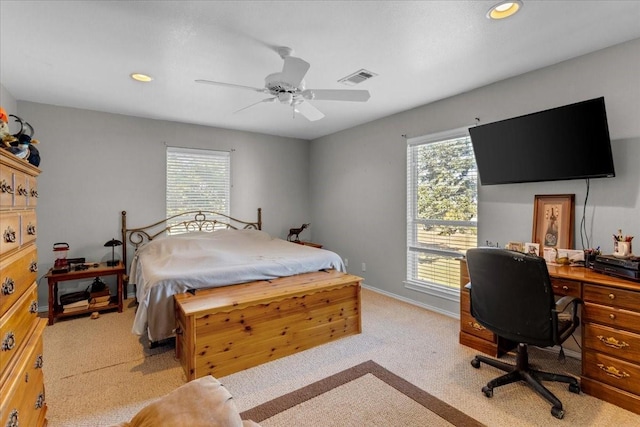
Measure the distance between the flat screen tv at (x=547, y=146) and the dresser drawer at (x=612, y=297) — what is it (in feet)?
3.00

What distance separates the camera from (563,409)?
77.4 inches

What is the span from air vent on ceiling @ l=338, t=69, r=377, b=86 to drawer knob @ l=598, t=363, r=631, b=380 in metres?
2.86

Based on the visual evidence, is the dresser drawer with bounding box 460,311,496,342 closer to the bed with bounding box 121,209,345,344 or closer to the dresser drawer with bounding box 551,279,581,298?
the dresser drawer with bounding box 551,279,581,298

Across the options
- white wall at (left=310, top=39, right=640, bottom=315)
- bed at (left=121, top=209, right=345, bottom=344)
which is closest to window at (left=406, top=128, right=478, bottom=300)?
white wall at (left=310, top=39, right=640, bottom=315)

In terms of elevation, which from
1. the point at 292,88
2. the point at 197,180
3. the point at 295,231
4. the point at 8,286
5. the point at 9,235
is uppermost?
the point at 292,88

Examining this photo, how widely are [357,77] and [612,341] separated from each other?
2.82 m

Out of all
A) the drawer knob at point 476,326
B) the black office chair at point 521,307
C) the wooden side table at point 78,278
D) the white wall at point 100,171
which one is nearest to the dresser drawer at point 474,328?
the drawer knob at point 476,326

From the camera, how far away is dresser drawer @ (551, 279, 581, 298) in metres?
2.18

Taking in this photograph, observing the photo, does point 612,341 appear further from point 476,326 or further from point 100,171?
point 100,171

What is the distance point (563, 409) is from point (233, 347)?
7.53 feet

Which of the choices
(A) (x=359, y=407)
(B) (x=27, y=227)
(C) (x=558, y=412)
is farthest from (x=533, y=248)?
(B) (x=27, y=227)

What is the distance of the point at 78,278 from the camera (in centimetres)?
357

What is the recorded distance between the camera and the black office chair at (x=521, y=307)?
1.94 meters

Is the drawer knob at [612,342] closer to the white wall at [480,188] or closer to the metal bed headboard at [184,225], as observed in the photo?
the white wall at [480,188]
